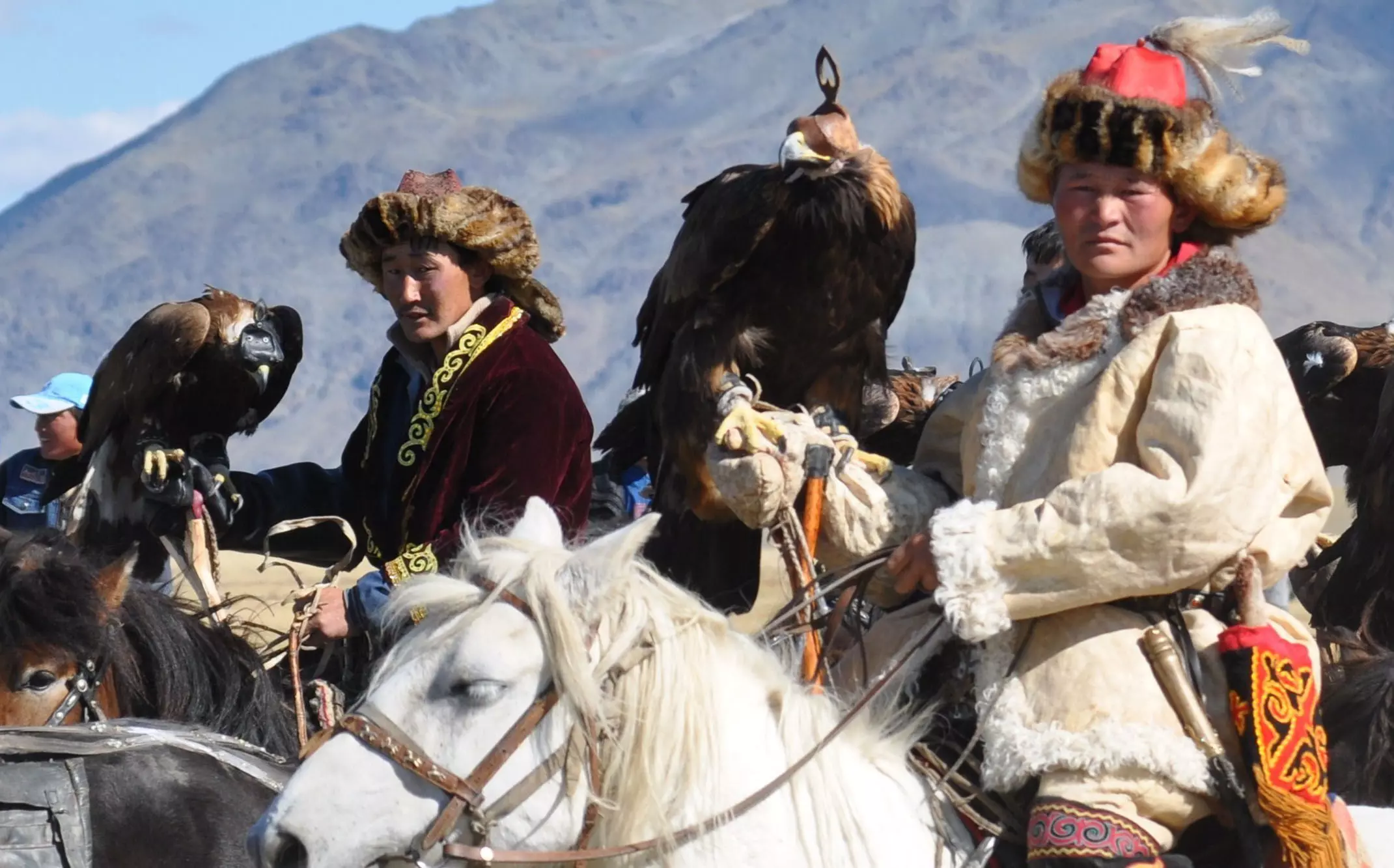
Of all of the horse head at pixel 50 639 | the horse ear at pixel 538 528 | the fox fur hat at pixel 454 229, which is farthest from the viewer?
the fox fur hat at pixel 454 229

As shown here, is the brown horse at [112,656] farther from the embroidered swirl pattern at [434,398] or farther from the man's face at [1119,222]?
the man's face at [1119,222]

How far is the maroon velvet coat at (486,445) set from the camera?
4.04 metres

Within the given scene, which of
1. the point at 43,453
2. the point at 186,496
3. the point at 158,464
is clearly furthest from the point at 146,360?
the point at 43,453

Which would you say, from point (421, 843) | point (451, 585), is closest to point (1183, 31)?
point (451, 585)

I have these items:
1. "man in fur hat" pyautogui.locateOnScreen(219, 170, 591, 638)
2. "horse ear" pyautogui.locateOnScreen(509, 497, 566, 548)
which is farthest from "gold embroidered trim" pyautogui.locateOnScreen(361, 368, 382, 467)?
"horse ear" pyautogui.locateOnScreen(509, 497, 566, 548)

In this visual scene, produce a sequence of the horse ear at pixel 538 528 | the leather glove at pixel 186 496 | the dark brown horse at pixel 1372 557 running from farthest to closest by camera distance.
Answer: the dark brown horse at pixel 1372 557 < the leather glove at pixel 186 496 < the horse ear at pixel 538 528

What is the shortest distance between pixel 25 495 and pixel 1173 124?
515 cm

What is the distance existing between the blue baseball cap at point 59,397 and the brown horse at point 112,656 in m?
3.30

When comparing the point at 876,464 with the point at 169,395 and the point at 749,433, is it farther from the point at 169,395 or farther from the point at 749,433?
the point at 169,395

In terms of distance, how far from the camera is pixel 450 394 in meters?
4.15

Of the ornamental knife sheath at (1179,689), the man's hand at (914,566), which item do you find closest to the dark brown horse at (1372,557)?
the ornamental knife sheath at (1179,689)

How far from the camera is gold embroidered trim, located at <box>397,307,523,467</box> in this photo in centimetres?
416

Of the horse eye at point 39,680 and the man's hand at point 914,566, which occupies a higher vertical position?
the man's hand at point 914,566

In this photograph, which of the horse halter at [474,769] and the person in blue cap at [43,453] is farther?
the person in blue cap at [43,453]
